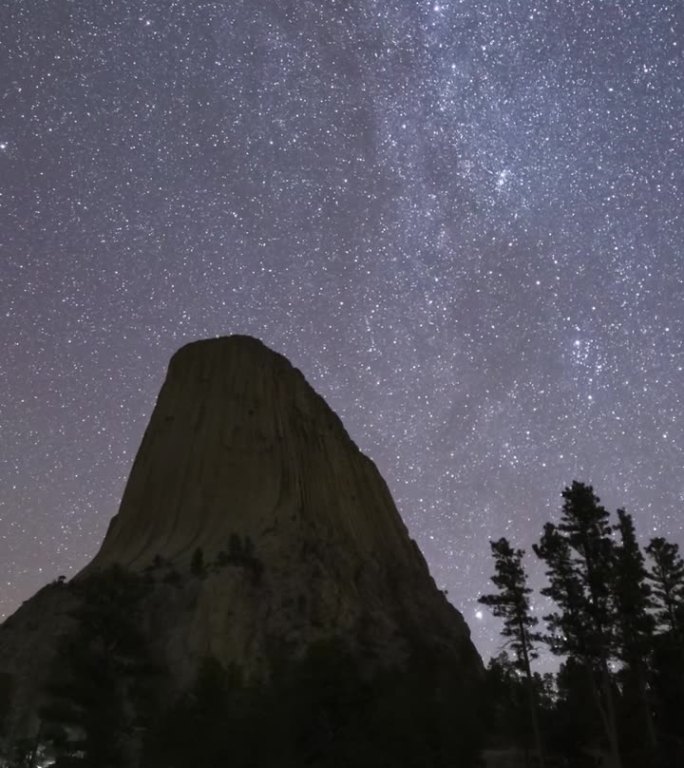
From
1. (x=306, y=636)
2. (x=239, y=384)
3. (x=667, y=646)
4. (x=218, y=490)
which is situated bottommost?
(x=667, y=646)

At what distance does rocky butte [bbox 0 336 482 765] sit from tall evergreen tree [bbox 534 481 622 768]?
13407mm

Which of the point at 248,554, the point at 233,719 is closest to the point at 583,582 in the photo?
the point at 233,719

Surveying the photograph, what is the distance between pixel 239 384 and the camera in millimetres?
77562

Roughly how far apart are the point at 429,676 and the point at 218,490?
25952 mm

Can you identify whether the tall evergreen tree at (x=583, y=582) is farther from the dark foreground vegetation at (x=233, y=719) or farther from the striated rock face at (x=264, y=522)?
the striated rock face at (x=264, y=522)

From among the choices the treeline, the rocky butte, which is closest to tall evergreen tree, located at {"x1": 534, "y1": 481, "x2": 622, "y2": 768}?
the treeline

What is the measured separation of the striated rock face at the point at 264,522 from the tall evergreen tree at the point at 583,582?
69.1 ft

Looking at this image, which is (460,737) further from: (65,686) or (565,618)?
(65,686)

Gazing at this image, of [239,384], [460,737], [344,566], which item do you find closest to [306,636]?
[344,566]

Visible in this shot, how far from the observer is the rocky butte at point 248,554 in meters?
51.6

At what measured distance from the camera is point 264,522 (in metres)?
65.4

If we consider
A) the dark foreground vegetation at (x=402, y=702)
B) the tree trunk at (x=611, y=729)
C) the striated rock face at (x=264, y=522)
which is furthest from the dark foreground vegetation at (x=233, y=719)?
the striated rock face at (x=264, y=522)

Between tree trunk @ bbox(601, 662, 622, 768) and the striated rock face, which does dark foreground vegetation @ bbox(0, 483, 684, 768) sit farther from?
the striated rock face

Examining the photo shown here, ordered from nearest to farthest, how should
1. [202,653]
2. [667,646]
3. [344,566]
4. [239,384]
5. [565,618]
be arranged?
[565,618] → [667,646] → [202,653] → [344,566] → [239,384]
